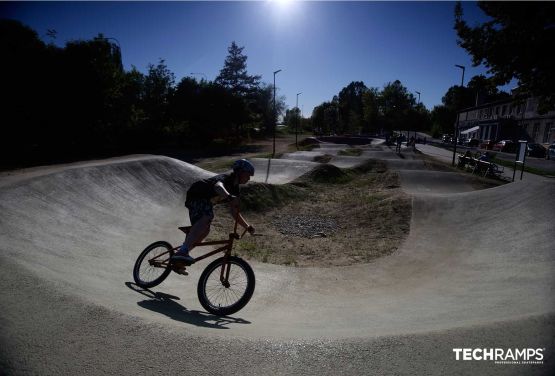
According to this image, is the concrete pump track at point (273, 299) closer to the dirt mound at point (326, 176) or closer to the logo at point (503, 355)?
the logo at point (503, 355)

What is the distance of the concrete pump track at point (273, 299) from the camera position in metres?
2.83

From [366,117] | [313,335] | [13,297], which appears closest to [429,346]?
[313,335]

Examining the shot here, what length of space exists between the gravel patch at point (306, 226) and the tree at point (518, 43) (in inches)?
325

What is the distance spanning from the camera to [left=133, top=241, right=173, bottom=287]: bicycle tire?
18.6 ft

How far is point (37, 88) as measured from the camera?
21.3 metres

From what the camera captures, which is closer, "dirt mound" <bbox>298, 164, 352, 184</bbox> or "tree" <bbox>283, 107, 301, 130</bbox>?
"dirt mound" <bbox>298, 164, 352, 184</bbox>

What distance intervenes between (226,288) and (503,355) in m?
3.52

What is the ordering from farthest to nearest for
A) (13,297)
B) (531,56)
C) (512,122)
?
1. (512,122)
2. (531,56)
3. (13,297)

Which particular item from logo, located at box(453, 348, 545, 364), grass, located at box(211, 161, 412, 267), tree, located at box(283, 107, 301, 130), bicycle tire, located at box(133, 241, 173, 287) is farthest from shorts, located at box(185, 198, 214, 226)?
tree, located at box(283, 107, 301, 130)

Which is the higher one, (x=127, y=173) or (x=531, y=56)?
(x=531, y=56)

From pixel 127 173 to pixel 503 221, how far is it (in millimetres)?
14003

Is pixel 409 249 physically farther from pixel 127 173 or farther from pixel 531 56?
pixel 127 173

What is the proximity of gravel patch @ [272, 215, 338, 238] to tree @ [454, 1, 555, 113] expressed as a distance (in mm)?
8253

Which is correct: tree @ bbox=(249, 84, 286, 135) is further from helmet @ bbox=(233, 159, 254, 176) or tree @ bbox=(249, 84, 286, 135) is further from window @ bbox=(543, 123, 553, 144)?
helmet @ bbox=(233, 159, 254, 176)
